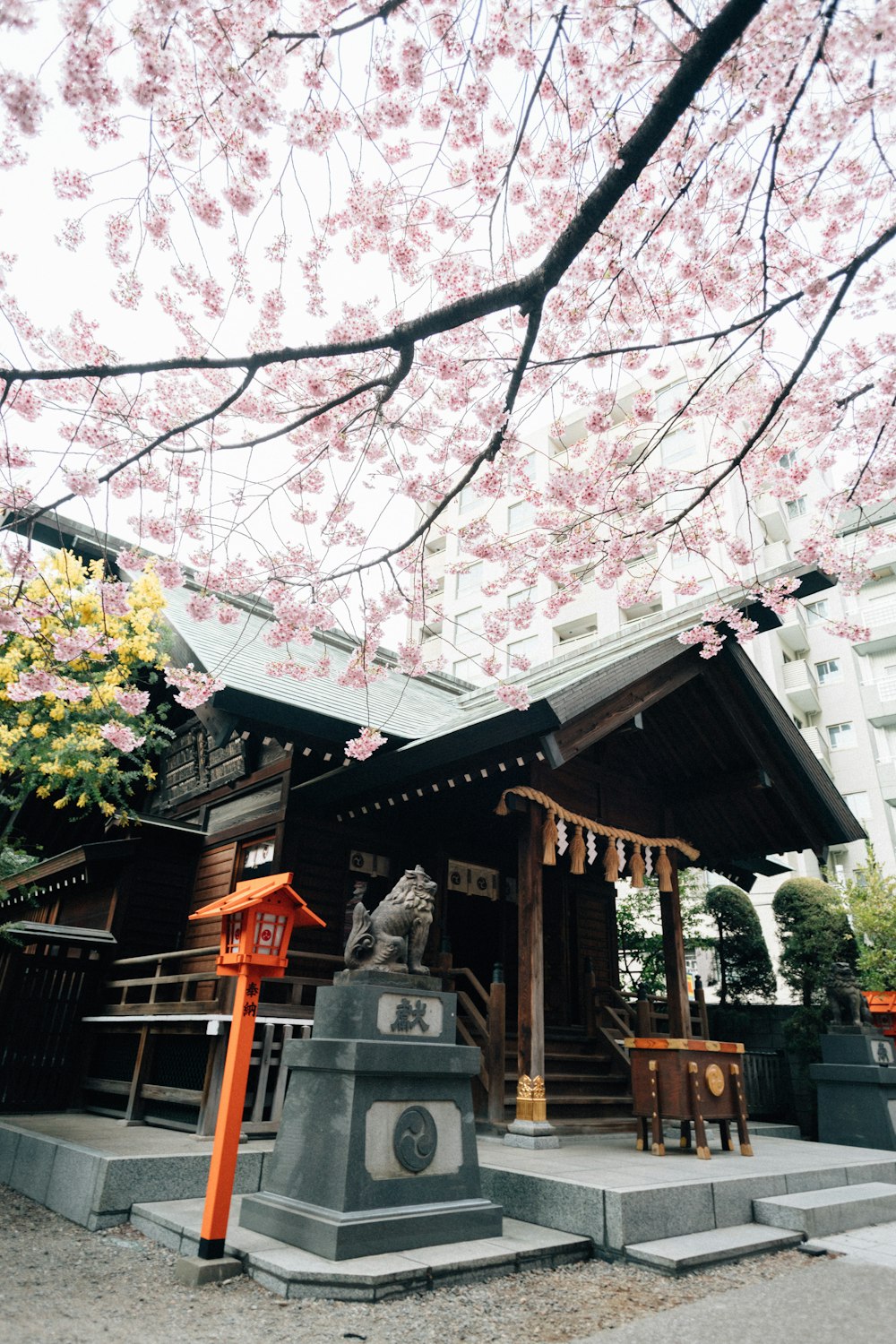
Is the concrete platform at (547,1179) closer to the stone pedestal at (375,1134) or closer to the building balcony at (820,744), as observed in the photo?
the stone pedestal at (375,1134)

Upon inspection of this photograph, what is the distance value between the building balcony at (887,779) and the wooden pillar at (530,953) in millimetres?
21457

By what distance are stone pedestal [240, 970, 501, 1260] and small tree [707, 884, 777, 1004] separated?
388 inches

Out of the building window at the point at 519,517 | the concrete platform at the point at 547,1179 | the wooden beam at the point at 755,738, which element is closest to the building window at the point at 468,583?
the building window at the point at 519,517

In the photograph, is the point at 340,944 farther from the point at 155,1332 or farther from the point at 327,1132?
the point at 155,1332

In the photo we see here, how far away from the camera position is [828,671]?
1135 inches

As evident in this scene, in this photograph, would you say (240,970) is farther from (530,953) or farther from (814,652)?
(814,652)

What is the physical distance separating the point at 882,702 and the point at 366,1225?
2742cm

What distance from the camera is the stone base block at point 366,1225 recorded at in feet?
14.0

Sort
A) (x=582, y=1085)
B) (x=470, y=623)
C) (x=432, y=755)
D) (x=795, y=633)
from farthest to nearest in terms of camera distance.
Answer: (x=470, y=623), (x=795, y=633), (x=582, y=1085), (x=432, y=755)

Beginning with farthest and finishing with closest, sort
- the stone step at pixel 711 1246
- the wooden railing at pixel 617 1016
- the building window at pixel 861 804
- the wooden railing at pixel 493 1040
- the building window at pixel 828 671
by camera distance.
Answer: the building window at pixel 828 671, the building window at pixel 861 804, the wooden railing at pixel 617 1016, the wooden railing at pixel 493 1040, the stone step at pixel 711 1246

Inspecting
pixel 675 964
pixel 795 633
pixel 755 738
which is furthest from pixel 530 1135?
pixel 795 633

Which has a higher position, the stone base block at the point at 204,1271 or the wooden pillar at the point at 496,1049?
the wooden pillar at the point at 496,1049

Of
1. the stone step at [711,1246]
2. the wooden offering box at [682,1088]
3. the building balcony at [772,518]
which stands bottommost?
the stone step at [711,1246]

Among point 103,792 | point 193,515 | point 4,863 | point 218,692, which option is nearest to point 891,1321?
point 193,515
